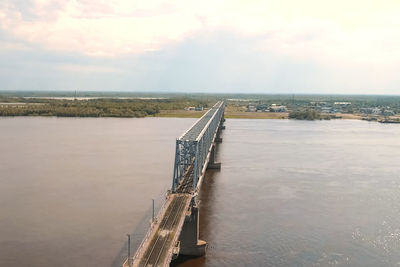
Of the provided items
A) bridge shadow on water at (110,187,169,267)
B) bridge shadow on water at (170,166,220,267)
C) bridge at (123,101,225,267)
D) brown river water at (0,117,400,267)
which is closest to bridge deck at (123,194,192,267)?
bridge at (123,101,225,267)

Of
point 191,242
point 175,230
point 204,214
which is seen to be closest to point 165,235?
point 175,230

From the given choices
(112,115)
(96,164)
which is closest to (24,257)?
(96,164)

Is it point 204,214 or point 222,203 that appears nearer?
point 204,214

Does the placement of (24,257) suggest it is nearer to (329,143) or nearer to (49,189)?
(49,189)

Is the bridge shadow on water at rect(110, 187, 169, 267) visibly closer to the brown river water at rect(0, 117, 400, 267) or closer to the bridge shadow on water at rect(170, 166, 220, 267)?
the brown river water at rect(0, 117, 400, 267)

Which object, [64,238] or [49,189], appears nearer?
[64,238]

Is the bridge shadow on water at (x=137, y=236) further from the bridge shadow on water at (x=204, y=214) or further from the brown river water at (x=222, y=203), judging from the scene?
the bridge shadow on water at (x=204, y=214)

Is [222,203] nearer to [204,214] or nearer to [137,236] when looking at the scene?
[204,214]
